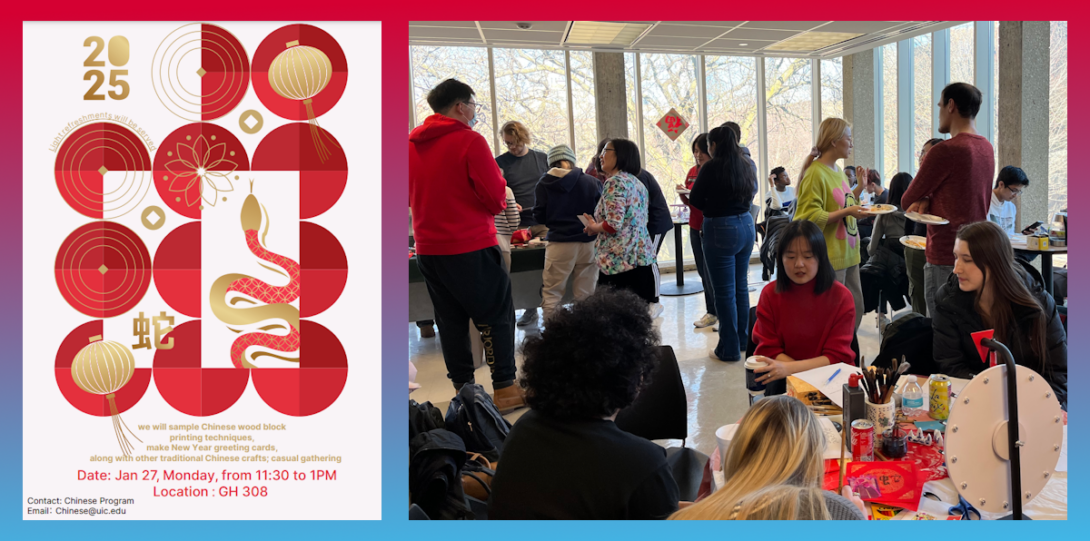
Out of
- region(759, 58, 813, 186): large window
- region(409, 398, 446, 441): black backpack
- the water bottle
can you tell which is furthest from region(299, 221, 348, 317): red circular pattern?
region(759, 58, 813, 186): large window

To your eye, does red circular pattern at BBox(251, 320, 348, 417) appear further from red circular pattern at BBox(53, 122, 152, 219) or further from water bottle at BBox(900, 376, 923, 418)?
water bottle at BBox(900, 376, 923, 418)

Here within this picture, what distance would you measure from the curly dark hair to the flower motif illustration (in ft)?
2.53

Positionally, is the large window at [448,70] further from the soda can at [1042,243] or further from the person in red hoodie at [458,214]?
the soda can at [1042,243]

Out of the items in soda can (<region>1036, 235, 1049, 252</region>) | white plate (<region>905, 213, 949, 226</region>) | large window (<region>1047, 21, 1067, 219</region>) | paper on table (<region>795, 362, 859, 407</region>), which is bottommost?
paper on table (<region>795, 362, 859, 407</region>)

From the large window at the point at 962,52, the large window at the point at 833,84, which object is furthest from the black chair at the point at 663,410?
the large window at the point at 833,84

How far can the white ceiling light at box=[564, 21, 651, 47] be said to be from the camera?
19.7 feet

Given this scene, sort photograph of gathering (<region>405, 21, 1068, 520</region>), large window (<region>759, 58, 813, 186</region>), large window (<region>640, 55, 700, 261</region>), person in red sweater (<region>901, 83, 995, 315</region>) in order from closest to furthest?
1. photograph of gathering (<region>405, 21, 1068, 520</region>)
2. person in red sweater (<region>901, 83, 995, 315</region>)
3. large window (<region>640, 55, 700, 261</region>)
4. large window (<region>759, 58, 813, 186</region>)

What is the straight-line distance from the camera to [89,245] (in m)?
1.48

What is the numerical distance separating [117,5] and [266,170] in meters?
0.45

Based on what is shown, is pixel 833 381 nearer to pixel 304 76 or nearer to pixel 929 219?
pixel 929 219

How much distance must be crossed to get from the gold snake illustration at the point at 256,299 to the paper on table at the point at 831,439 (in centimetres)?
122

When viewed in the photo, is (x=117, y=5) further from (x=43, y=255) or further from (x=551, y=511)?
(x=551, y=511)

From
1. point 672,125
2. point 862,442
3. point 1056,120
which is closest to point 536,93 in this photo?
point 672,125

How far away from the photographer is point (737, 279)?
4109 millimetres
